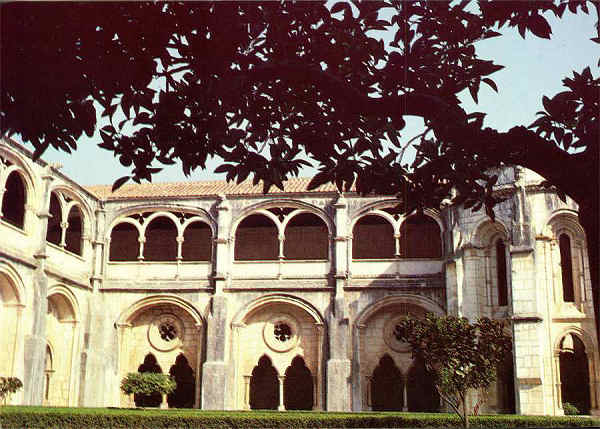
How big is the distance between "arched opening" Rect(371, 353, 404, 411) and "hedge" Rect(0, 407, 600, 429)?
993cm

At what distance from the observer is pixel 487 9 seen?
5766 mm

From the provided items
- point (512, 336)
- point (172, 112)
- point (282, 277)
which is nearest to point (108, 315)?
point (282, 277)

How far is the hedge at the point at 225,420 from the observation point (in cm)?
1744

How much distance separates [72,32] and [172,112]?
891 millimetres

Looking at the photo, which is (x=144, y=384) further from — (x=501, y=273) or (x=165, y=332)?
(x=501, y=273)

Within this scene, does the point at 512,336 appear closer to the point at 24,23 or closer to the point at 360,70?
Answer: the point at 360,70

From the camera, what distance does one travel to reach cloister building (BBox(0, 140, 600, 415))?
21344 mm

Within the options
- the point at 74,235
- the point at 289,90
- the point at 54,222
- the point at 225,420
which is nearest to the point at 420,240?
the point at 225,420

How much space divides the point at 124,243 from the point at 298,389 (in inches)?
353

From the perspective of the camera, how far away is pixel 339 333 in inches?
969

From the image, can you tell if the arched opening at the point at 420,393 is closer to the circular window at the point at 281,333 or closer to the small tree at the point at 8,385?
the circular window at the point at 281,333

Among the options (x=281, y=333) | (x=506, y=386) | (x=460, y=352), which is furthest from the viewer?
(x=281, y=333)

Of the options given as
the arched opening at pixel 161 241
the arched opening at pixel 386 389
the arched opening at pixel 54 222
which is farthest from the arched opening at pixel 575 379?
the arched opening at pixel 54 222

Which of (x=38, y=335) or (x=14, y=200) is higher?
(x=14, y=200)
